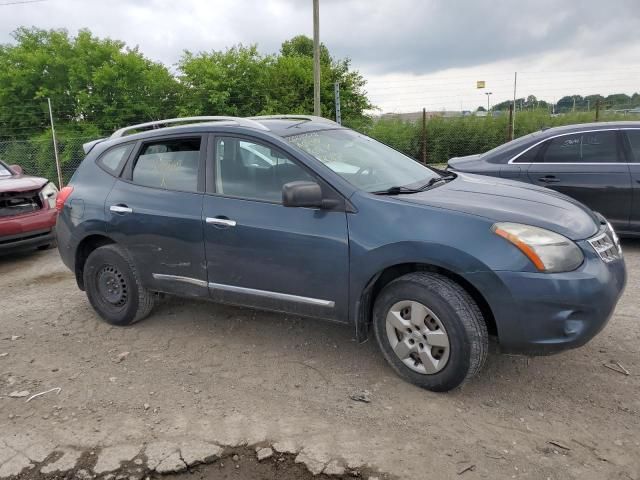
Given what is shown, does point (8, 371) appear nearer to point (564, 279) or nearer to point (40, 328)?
point (40, 328)

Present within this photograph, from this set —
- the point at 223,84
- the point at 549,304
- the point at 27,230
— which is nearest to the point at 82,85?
the point at 223,84

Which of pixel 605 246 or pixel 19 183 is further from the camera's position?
pixel 19 183

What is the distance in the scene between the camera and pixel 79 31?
18.8 meters

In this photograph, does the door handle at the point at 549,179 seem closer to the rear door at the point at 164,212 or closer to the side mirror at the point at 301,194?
the side mirror at the point at 301,194

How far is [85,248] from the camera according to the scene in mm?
4629

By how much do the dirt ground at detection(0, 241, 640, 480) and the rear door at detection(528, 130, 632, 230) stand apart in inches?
72.2

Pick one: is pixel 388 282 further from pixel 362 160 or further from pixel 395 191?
pixel 362 160

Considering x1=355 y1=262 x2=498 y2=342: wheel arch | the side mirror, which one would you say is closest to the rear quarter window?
the side mirror

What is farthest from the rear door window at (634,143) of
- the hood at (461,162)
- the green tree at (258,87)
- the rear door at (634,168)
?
the green tree at (258,87)

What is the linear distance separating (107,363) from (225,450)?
4.93 ft

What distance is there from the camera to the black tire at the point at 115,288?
434 centimetres

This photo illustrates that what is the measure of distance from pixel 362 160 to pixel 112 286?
7.68 feet

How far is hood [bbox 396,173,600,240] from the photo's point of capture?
3051 mm

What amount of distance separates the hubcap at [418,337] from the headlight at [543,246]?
612mm
